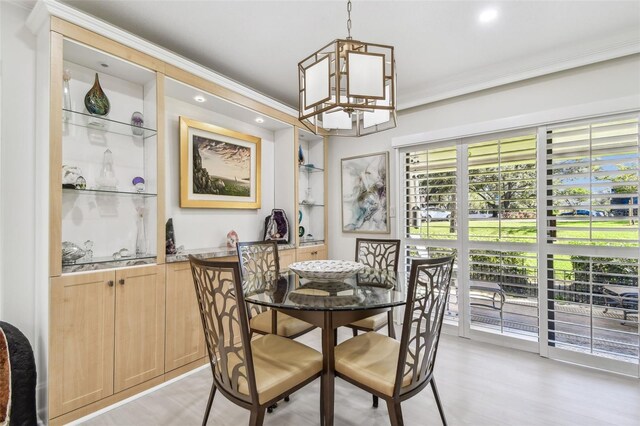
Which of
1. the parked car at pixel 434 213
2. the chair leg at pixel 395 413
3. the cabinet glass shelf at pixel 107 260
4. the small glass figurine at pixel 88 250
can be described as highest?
the parked car at pixel 434 213

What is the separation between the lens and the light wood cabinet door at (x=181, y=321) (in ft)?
7.58

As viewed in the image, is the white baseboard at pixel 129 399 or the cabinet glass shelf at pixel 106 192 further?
the cabinet glass shelf at pixel 106 192

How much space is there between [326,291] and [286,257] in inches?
62.9

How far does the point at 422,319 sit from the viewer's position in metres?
1.51

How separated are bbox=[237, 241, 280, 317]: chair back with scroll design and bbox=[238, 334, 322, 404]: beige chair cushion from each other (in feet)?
2.35

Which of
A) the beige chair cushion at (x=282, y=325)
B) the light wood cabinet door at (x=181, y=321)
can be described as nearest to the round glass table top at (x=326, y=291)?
the beige chair cushion at (x=282, y=325)

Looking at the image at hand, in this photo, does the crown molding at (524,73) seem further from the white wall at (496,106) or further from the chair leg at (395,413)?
the chair leg at (395,413)

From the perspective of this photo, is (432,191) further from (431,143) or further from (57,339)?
(57,339)

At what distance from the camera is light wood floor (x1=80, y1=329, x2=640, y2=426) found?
6.12 ft

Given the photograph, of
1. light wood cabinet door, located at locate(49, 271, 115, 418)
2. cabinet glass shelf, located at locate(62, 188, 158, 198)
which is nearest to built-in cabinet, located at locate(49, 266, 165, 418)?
light wood cabinet door, located at locate(49, 271, 115, 418)

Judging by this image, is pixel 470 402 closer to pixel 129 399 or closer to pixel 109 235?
pixel 129 399

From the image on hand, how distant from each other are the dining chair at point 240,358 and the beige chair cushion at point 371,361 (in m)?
0.15

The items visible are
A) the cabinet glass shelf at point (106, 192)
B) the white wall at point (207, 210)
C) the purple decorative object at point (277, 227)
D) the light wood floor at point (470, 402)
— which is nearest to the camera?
the light wood floor at point (470, 402)

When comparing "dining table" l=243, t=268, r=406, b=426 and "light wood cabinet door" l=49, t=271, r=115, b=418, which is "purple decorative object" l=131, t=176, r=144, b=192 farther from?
"dining table" l=243, t=268, r=406, b=426
